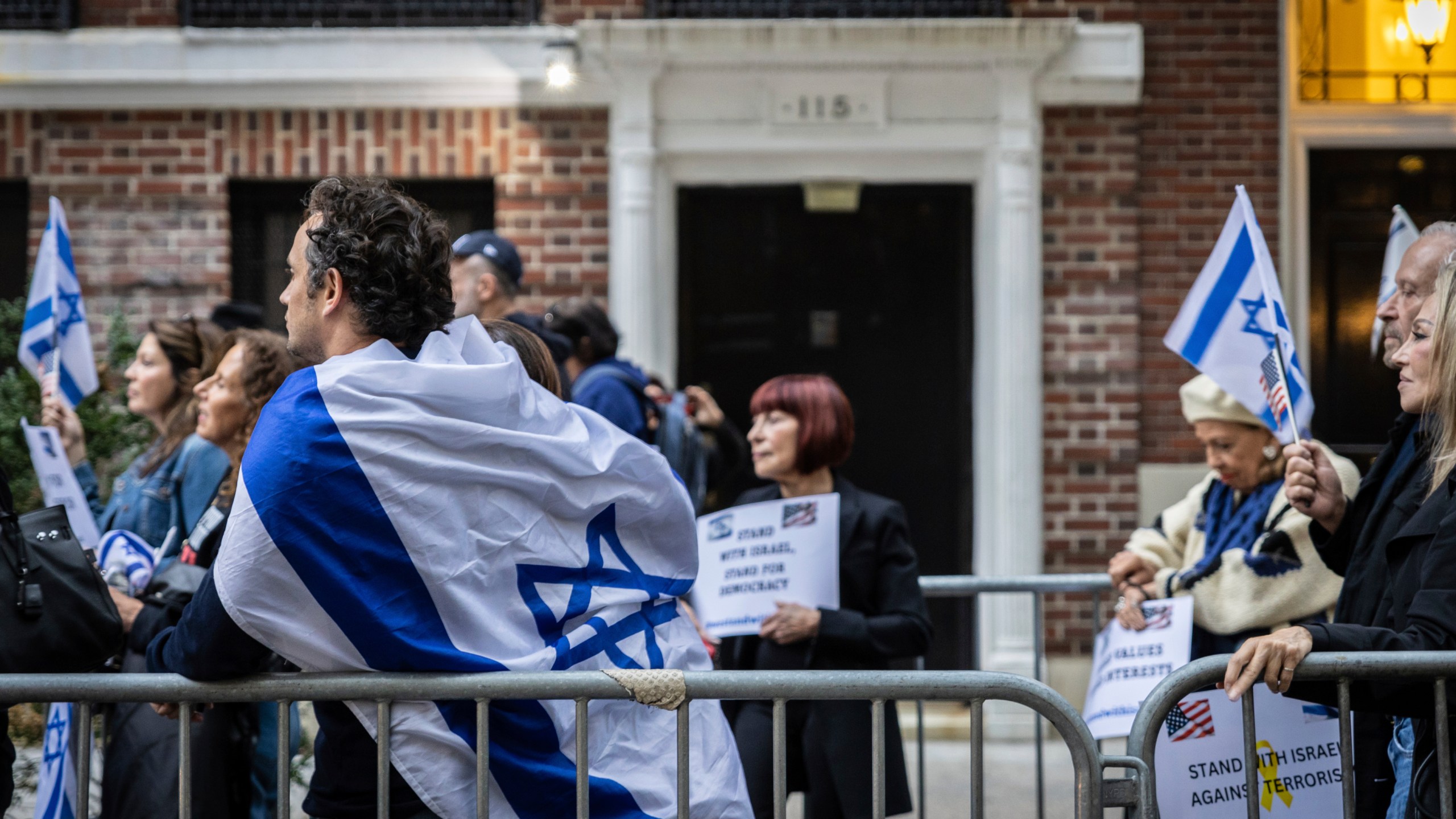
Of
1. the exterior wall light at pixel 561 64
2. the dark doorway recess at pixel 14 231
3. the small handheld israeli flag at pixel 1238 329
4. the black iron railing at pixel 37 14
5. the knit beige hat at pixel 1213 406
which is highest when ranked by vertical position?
the black iron railing at pixel 37 14

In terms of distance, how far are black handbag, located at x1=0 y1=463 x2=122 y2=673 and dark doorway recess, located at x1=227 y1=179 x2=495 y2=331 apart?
4912 mm

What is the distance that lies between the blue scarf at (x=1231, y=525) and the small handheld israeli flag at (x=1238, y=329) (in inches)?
11.4

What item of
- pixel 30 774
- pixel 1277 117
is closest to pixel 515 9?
pixel 1277 117

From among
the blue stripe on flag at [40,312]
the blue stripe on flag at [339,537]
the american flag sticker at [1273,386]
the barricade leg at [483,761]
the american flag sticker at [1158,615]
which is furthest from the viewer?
the blue stripe on flag at [40,312]

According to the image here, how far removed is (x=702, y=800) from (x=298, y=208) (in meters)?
6.03

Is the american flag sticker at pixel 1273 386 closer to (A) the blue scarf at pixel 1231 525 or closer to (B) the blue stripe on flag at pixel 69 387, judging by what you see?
(A) the blue scarf at pixel 1231 525

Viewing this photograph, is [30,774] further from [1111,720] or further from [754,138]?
[754,138]

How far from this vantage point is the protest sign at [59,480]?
3.97 meters

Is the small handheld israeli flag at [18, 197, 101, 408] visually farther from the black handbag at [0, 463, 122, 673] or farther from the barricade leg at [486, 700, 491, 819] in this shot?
the barricade leg at [486, 700, 491, 819]

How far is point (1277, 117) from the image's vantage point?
743cm

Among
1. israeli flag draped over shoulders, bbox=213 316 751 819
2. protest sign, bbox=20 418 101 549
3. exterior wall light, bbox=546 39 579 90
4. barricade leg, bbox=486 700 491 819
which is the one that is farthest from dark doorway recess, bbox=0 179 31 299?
barricade leg, bbox=486 700 491 819

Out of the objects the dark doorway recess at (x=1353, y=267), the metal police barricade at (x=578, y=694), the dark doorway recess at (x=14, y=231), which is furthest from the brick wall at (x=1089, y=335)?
the dark doorway recess at (x=14, y=231)

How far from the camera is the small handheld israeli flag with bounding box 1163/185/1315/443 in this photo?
346cm

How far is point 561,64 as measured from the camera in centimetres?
709
